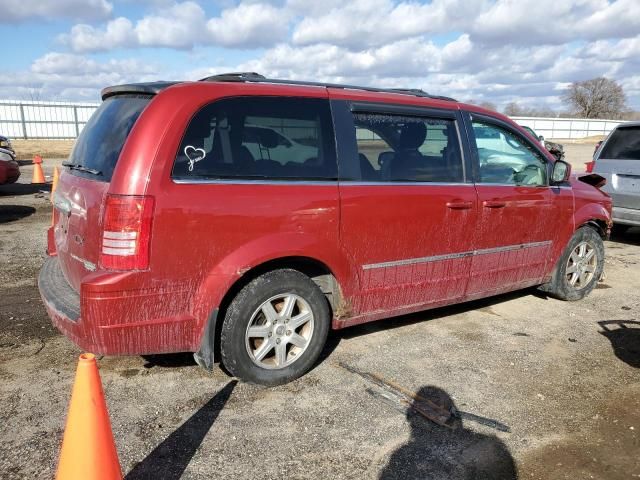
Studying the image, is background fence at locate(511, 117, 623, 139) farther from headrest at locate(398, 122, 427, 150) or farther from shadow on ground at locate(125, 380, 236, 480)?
shadow on ground at locate(125, 380, 236, 480)

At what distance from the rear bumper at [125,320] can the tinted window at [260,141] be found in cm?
71

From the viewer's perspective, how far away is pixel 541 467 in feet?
9.45

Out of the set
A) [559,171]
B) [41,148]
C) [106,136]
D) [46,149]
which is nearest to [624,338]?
[559,171]

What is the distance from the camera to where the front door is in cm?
378

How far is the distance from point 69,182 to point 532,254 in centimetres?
391

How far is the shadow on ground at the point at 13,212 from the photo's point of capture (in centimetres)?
927

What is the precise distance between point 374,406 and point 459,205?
1727 mm

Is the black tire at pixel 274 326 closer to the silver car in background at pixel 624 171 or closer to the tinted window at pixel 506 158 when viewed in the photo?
the tinted window at pixel 506 158

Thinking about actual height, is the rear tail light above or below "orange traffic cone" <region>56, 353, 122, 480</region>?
above

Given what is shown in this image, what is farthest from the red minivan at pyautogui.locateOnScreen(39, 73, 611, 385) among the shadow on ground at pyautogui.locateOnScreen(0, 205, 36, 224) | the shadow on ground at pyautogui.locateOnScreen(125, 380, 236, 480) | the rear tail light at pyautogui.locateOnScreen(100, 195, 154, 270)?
the shadow on ground at pyautogui.locateOnScreen(0, 205, 36, 224)

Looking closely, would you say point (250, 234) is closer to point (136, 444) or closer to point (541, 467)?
point (136, 444)

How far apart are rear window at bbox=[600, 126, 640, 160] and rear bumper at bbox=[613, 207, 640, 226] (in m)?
0.75

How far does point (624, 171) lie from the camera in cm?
795

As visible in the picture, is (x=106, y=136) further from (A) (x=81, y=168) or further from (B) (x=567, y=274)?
(B) (x=567, y=274)
